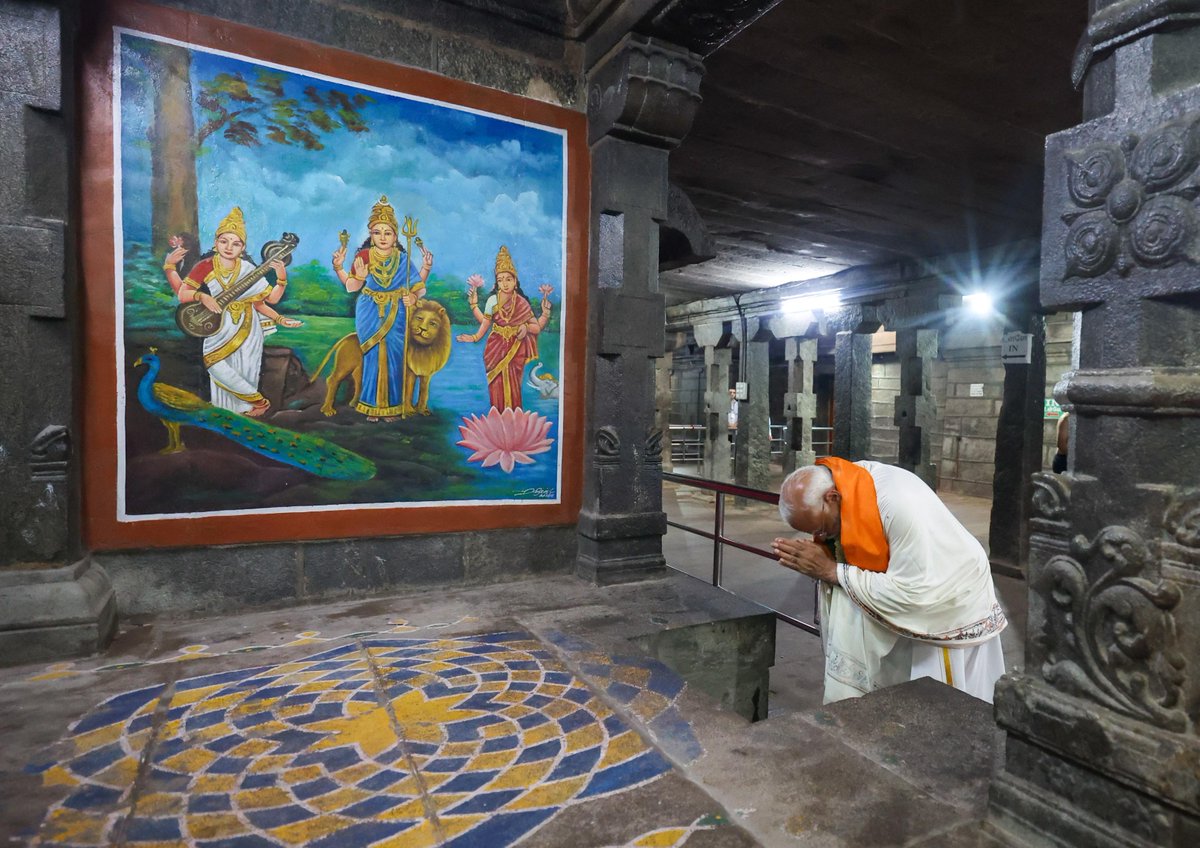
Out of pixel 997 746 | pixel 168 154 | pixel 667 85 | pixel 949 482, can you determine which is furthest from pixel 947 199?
pixel 949 482

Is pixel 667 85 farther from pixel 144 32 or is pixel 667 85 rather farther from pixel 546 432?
pixel 144 32

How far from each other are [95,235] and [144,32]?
959 millimetres

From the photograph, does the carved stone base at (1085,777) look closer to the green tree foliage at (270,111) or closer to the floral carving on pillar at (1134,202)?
the floral carving on pillar at (1134,202)

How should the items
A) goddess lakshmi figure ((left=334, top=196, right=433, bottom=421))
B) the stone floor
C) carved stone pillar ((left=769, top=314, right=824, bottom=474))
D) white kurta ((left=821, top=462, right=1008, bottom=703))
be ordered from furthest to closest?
carved stone pillar ((left=769, top=314, right=824, bottom=474)), goddess lakshmi figure ((left=334, top=196, right=433, bottom=421)), white kurta ((left=821, top=462, right=1008, bottom=703)), the stone floor

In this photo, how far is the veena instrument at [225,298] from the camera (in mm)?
3067

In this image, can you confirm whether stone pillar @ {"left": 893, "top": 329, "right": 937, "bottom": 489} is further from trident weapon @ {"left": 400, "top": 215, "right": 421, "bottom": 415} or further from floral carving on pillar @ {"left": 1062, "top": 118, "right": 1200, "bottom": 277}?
floral carving on pillar @ {"left": 1062, "top": 118, "right": 1200, "bottom": 277}

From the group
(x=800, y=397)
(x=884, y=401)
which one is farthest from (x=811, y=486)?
(x=884, y=401)

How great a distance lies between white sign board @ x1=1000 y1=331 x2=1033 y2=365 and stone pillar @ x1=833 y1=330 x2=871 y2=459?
2.35 m

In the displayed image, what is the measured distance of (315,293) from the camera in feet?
10.9

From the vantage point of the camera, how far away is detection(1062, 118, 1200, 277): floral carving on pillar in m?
1.28

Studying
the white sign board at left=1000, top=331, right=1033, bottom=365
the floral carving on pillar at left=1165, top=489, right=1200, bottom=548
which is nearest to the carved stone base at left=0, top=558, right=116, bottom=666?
the floral carving on pillar at left=1165, top=489, right=1200, bottom=548

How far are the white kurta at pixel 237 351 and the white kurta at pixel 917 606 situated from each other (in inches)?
112

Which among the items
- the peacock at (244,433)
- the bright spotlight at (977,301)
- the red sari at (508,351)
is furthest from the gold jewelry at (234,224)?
the bright spotlight at (977,301)

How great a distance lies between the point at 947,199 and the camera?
6.45 metres
